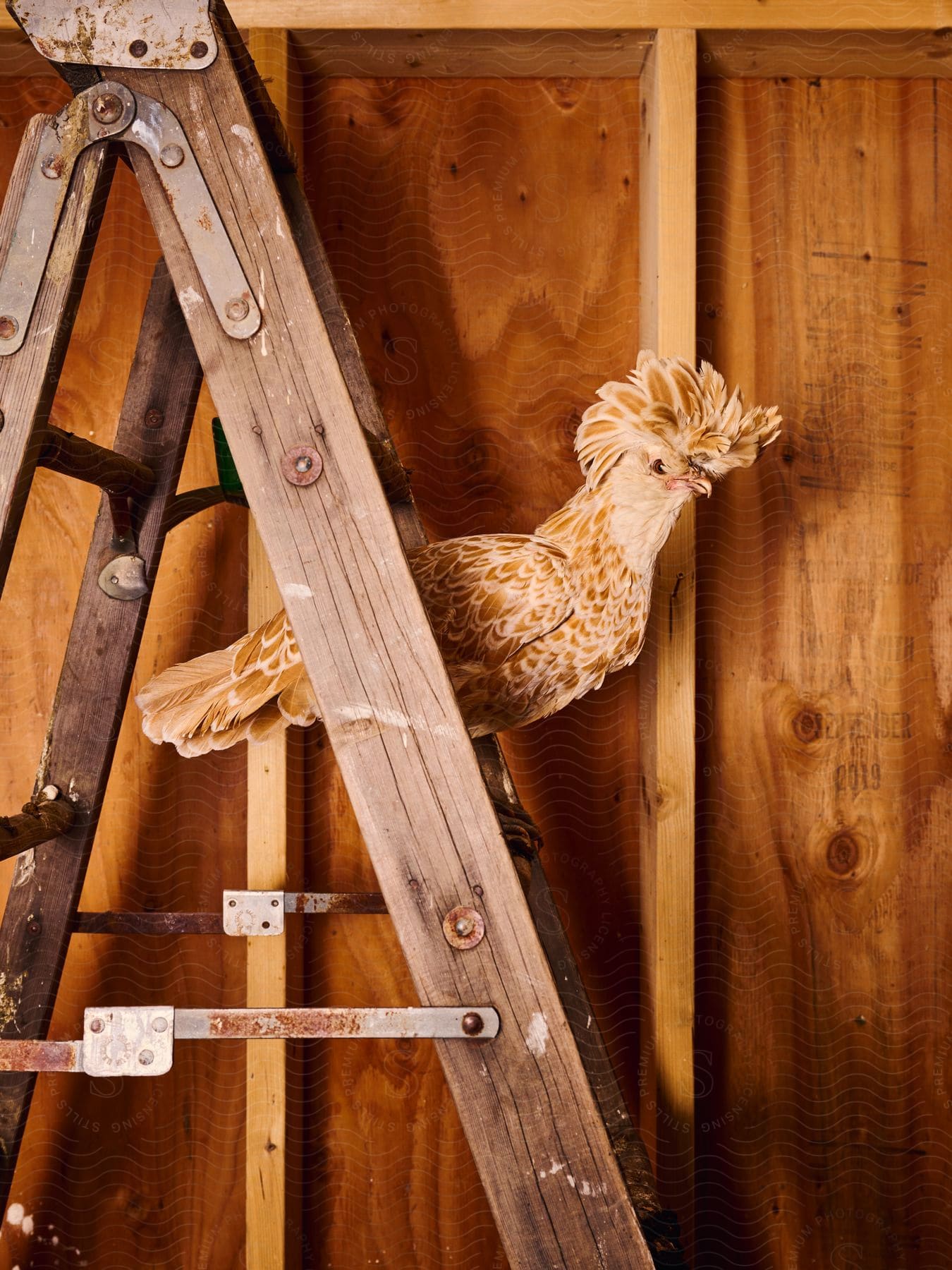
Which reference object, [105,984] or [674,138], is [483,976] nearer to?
[105,984]

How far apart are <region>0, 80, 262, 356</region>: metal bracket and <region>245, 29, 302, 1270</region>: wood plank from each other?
18.6 inches

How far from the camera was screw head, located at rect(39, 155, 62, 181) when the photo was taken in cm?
61

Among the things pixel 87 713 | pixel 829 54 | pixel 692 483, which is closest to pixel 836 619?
pixel 692 483

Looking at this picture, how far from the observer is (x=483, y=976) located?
0.57m

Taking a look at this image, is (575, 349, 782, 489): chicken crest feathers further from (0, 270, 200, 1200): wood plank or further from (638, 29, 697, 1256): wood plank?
(0, 270, 200, 1200): wood plank

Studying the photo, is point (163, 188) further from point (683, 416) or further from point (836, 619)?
point (836, 619)

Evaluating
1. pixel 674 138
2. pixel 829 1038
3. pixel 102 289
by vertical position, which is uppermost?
pixel 674 138

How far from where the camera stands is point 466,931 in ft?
1.86

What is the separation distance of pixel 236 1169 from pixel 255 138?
3.88 feet

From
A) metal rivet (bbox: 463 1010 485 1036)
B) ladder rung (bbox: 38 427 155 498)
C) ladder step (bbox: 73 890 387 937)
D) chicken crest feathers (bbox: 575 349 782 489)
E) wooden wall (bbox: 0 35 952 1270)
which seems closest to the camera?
metal rivet (bbox: 463 1010 485 1036)

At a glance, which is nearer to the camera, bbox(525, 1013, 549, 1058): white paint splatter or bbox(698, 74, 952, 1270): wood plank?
bbox(525, 1013, 549, 1058): white paint splatter

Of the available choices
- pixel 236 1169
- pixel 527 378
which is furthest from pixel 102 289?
pixel 236 1169

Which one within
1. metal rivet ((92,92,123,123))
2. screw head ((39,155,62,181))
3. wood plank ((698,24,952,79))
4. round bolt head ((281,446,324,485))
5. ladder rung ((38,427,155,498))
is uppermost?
wood plank ((698,24,952,79))

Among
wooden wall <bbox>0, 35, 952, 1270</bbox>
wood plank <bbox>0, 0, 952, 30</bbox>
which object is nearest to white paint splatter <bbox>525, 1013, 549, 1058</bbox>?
wooden wall <bbox>0, 35, 952, 1270</bbox>
